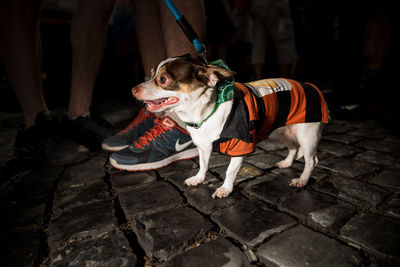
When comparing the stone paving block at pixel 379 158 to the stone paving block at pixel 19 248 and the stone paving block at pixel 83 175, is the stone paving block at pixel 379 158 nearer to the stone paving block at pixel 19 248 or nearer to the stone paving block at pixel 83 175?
the stone paving block at pixel 83 175

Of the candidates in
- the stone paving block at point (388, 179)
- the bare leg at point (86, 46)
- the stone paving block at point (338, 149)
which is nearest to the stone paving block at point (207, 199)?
the stone paving block at point (388, 179)

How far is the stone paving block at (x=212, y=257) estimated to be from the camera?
104 centimetres

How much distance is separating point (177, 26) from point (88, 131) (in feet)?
5.16

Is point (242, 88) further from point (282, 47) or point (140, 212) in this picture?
point (282, 47)

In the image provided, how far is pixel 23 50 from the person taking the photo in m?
2.51

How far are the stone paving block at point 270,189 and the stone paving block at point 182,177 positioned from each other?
31 cm

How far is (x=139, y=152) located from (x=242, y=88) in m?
1.15

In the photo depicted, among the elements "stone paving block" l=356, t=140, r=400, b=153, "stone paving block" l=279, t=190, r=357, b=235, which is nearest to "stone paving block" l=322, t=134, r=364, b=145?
"stone paving block" l=356, t=140, r=400, b=153

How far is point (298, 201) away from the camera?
5.01 feet

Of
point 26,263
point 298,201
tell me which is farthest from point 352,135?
point 26,263

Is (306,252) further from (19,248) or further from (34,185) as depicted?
(34,185)

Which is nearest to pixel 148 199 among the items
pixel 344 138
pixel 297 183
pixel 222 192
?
pixel 222 192

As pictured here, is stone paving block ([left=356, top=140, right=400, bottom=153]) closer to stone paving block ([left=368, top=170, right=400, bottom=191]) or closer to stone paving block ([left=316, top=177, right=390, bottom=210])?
stone paving block ([left=368, top=170, right=400, bottom=191])

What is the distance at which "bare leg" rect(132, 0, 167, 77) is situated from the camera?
8.93 feet
